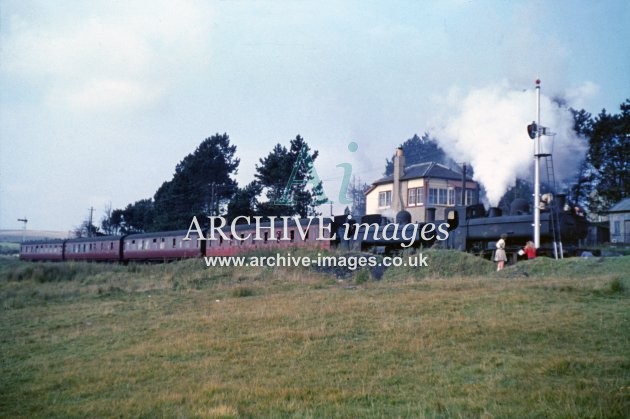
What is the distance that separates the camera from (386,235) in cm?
2730

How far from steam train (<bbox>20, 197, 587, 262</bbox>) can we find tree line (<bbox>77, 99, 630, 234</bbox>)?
31.1 feet

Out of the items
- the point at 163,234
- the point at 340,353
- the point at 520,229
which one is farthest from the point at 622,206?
the point at 340,353

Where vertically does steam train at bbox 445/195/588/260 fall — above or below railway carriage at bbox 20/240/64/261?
above

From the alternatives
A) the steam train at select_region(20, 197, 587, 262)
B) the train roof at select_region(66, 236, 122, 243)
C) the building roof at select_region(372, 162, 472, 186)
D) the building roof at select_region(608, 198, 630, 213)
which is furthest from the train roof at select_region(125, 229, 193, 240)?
the building roof at select_region(608, 198, 630, 213)

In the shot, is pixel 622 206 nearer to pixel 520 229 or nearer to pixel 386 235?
pixel 520 229

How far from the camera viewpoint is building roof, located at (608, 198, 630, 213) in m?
37.1

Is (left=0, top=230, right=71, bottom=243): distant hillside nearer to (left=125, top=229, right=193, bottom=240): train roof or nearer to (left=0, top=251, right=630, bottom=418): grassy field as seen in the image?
(left=125, top=229, right=193, bottom=240): train roof

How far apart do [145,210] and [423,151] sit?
124 feet

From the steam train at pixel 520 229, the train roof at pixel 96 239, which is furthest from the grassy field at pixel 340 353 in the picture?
the train roof at pixel 96 239

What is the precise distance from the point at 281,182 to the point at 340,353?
A: 129 feet

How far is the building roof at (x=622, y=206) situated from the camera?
37062mm

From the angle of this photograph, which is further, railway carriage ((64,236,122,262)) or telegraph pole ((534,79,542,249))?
railway carriage ((64,236,122,262))

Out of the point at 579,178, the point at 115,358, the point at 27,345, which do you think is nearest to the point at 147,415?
the point at 115,358

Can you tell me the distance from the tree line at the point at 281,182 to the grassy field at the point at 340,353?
23.1 meters
